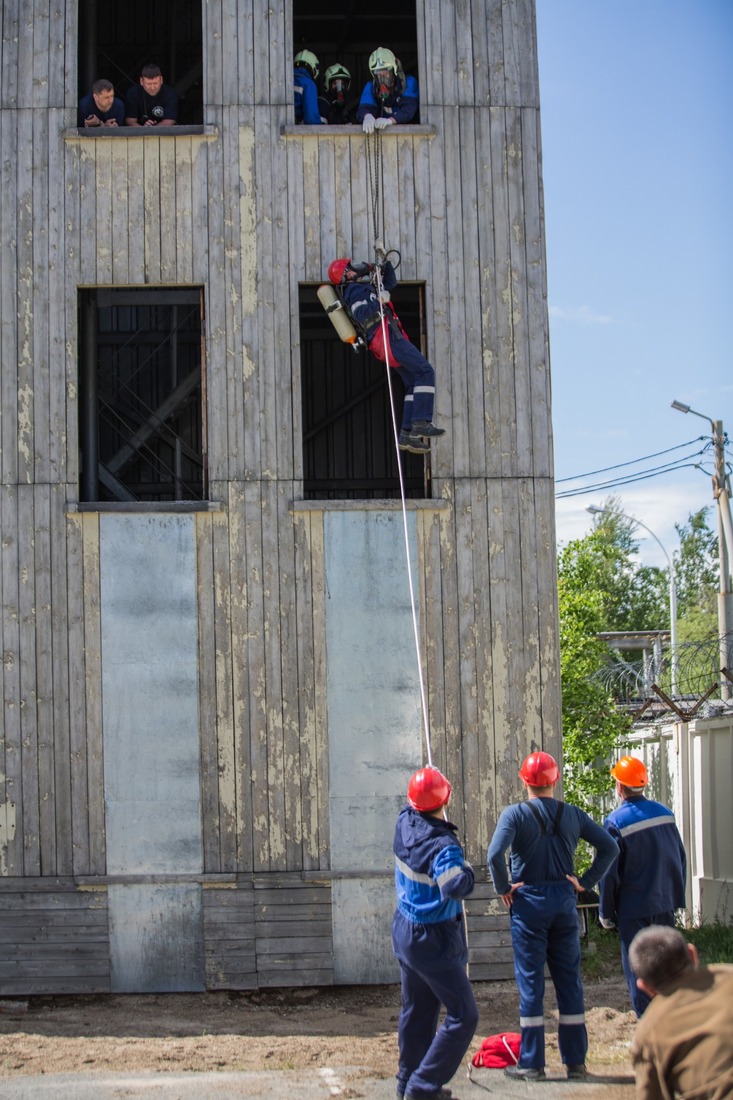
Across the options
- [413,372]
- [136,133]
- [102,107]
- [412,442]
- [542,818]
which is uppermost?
[102,107]

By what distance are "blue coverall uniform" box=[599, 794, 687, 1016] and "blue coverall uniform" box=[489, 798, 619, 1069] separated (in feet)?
1.31

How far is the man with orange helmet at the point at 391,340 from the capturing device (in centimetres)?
1148

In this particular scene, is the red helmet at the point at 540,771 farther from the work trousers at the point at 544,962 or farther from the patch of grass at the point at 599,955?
the patch of grass at the point at 599,955

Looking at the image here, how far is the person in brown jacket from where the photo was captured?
448 cm

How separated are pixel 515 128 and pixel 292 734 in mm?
5831

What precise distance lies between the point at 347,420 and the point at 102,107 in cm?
449

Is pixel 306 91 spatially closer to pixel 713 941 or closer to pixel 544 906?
pixel 544 906

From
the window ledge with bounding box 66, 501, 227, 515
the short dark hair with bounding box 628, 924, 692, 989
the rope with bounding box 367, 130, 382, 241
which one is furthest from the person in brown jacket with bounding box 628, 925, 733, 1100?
the rope with bounding box 367, 130, 382, 241

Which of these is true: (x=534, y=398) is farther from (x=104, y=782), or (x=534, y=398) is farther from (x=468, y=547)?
(x=104, y=782)

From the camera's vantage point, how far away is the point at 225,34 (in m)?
12.2

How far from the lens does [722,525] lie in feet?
95.6

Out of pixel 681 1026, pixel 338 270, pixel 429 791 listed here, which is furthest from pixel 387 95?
pixel 681 1026

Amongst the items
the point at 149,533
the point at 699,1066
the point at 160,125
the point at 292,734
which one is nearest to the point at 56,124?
the point at 160,125

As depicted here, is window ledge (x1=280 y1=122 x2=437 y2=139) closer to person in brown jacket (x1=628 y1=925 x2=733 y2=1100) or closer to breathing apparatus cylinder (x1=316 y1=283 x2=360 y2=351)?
breathing apparatus cylinder (x1=316 y1=283 x2=360 y2=351)
